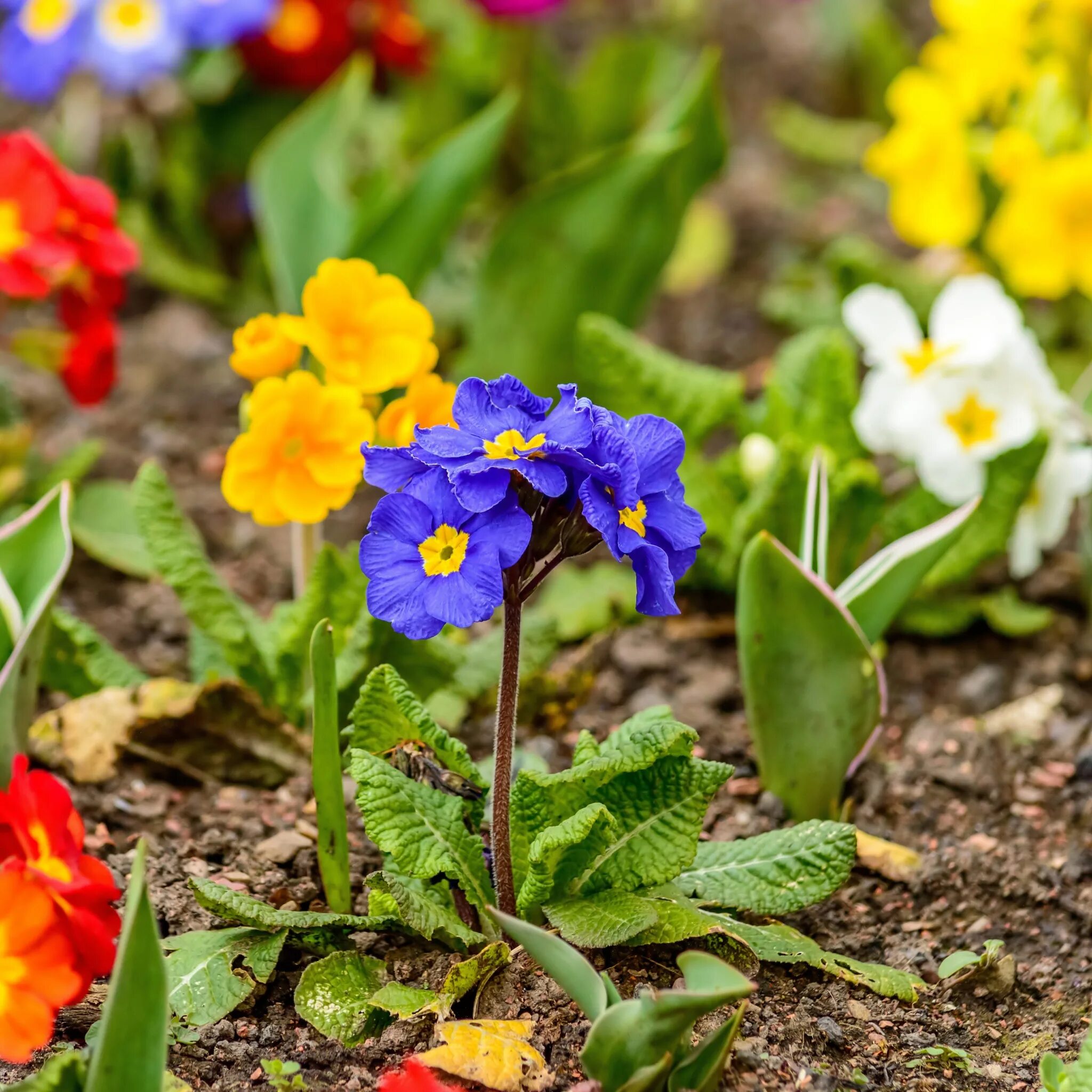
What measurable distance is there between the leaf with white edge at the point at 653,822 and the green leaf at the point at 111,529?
1201mm

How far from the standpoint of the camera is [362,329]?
1801 millimetres

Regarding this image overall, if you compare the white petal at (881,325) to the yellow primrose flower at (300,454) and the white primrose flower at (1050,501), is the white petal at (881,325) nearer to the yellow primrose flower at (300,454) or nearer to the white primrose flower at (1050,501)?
the white primrose flower at (1050,501)

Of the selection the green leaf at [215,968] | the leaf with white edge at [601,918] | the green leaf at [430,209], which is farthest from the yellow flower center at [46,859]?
the green leaf at [430,209]

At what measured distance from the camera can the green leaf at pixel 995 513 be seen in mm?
2189

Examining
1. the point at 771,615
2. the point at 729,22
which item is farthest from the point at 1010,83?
the point at 729,22

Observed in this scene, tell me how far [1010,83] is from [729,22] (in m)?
1.99

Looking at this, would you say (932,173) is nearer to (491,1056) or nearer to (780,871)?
(780,871)

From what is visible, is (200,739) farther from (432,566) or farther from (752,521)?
(752,521)

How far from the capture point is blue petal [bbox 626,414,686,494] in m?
1.39

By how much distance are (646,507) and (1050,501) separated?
1137 millimetres

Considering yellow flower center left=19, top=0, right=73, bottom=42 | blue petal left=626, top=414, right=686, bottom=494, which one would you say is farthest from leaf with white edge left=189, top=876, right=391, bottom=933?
yellow flower center left=19, top=0, right=73, bottom=42

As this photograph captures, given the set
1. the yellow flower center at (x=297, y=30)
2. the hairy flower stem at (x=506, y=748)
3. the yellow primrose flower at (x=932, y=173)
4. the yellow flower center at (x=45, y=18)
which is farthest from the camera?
the yellow flower center at (x=297, y=30)

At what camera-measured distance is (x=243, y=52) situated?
3.29 meters

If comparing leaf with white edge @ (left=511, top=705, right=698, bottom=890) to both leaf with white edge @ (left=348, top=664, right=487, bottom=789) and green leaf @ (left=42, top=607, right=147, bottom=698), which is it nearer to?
leaf with white edge @ (left=348, top=664, right=487, bottom=789)
